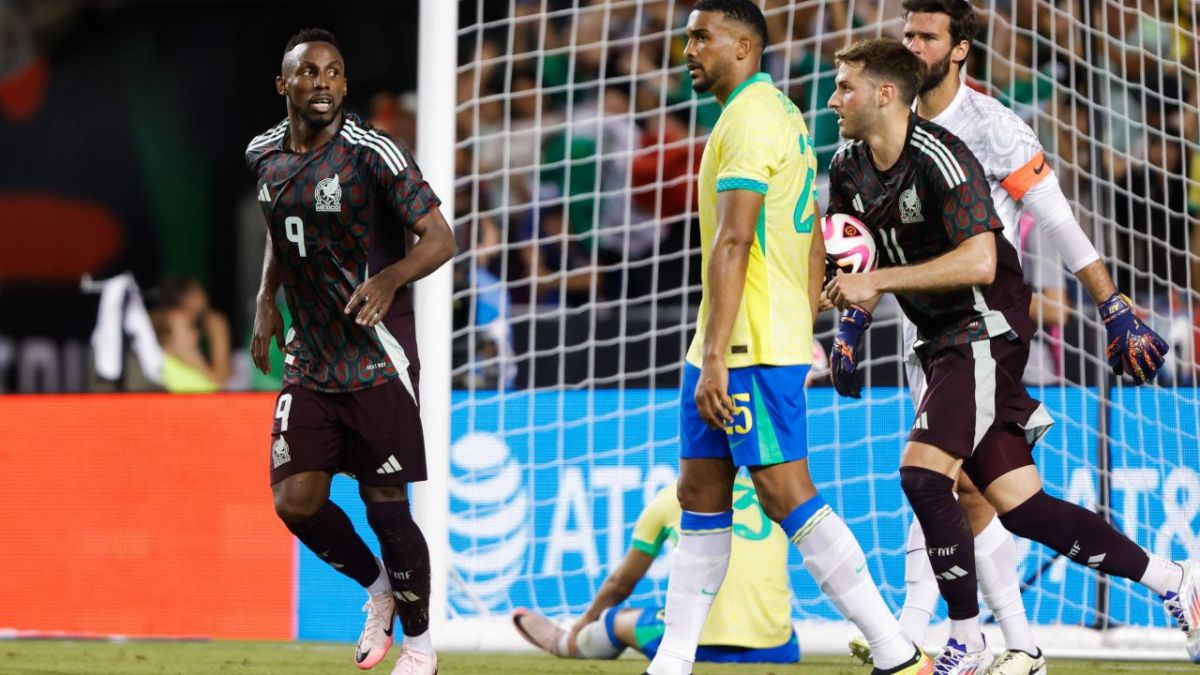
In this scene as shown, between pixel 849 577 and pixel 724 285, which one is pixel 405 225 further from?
pixel 849 577

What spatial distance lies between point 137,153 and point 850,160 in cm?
835

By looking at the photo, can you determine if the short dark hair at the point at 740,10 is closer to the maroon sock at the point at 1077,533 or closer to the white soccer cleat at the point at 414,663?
the maroon sock at the point at 1077,533

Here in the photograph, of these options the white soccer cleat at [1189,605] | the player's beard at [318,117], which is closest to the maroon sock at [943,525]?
the white soccer cleat at [1189,605]

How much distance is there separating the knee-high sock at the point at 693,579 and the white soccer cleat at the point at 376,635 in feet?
3.36

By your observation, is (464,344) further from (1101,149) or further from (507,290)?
(1101,149)

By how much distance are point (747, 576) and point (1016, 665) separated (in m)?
1.46

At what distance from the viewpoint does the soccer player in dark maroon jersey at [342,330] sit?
207 inches

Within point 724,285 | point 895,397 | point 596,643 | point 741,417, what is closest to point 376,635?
point 596,643

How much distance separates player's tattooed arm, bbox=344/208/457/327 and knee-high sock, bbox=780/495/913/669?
1.34m

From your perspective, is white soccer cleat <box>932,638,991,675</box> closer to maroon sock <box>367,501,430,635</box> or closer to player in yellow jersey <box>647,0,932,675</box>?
player in yellow jersey <box>647,0,932,675</box>

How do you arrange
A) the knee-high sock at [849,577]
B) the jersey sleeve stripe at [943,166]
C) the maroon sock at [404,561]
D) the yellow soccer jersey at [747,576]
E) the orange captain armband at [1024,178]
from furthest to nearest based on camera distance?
the yellow soccer jersey at [747,576]
the orange captain armband at [1024,178]
the maroon sock at [404,561]
the jersey sleeve stripe at [943,166]
the knee-high sock at [849,577]

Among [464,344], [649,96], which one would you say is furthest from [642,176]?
[464,344]

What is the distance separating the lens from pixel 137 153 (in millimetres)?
12438

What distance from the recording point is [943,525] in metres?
4.99
